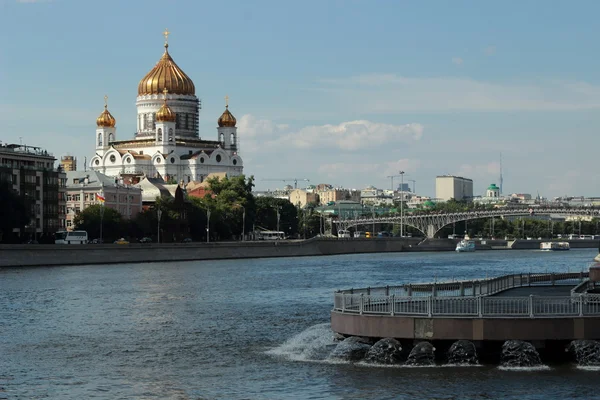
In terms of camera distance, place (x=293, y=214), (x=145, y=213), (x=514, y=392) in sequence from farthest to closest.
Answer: (x=293, y=214)
(x=145, y=213)
(x=514, y=392)

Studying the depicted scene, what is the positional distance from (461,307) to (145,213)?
111429 mm

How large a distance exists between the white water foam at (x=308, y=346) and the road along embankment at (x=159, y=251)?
58.2m

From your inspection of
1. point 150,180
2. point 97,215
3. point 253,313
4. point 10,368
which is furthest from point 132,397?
point 150,180

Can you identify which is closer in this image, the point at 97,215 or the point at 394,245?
the point at 97,215

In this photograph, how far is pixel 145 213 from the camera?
461ft

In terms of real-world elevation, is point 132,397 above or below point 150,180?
below

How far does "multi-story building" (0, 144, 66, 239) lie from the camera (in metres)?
118

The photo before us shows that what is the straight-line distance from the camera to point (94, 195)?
149500mm

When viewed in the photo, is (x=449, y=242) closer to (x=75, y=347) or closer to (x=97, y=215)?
(x=97, y=215)

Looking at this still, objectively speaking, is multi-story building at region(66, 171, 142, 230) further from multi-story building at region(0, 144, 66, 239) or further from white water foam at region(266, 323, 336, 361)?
white water foam at region(266, 323, 336, 361)

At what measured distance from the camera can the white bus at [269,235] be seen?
551 ft

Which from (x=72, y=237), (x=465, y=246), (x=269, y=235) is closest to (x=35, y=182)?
(x=72, y=237)

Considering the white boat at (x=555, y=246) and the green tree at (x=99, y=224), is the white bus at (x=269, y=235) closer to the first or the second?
the green tree at (x=99, y=224)

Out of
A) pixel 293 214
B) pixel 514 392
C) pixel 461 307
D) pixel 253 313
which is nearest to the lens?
pixel 514 392
